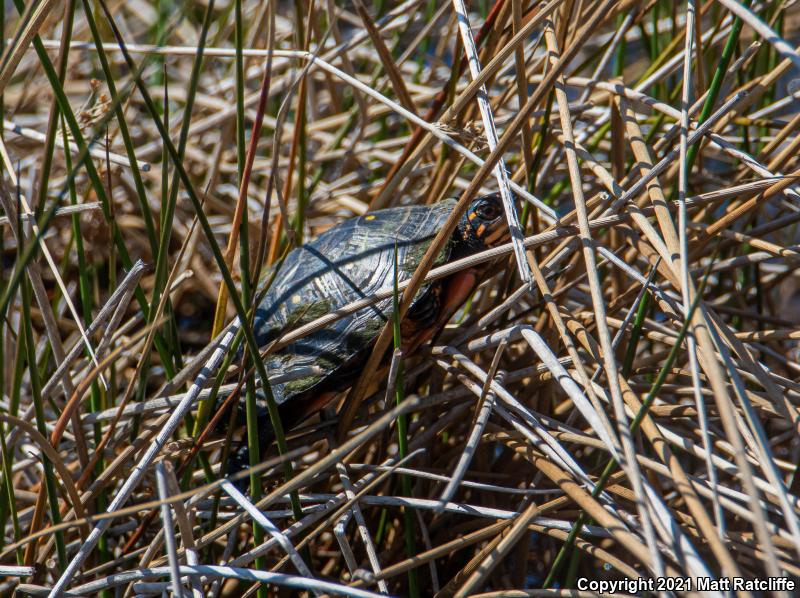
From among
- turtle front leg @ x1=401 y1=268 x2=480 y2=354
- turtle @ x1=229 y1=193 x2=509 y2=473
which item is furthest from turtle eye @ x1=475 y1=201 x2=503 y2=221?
turtle front leg @ x1=401 y1=268 x2=480 y2=354

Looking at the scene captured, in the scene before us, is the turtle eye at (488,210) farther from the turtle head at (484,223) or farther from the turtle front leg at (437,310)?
the turtle front leg at (437,310)

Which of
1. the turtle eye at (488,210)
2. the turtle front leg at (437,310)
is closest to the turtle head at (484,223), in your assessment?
the turtle eye at (488,210)

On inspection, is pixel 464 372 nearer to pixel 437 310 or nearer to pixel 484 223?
pixel 437 310

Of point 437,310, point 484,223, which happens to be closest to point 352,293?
point 437,310

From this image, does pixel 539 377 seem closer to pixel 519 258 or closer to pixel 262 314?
pixel 519 258

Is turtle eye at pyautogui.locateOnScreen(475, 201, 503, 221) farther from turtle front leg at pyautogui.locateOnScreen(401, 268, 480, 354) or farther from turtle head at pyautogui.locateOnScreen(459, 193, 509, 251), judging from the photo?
turtle front leg at pyautogui.locateOnScreen(401, 268, 480, 354)

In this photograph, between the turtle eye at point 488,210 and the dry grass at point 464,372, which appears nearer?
the dry grass at point 464,372
